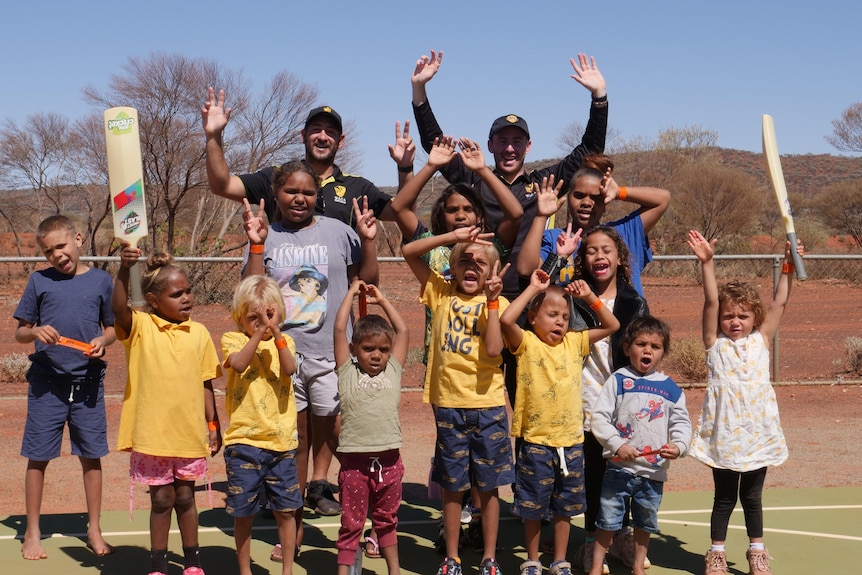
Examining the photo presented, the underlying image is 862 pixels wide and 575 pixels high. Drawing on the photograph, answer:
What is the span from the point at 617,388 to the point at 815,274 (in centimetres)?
2198

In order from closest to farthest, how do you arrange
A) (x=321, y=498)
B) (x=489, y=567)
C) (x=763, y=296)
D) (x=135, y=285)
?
1. (x=135, y=285)
2. (x=489, y=567)
3. (x=321, y=498)
4. (x=763, y=296)

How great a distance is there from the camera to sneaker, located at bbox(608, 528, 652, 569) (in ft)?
18.0

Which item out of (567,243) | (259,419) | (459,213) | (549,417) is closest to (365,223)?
(459,213)

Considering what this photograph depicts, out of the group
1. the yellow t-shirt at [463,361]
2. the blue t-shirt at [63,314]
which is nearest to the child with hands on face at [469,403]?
the yellow t-shirt at [463,361]

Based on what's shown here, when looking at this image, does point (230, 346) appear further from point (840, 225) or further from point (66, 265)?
point (840, 225)

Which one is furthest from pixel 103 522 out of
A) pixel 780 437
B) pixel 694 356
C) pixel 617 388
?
pixel 694 356

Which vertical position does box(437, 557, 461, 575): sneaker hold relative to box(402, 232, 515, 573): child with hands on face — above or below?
below

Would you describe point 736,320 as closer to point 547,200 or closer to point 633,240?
point 633,240

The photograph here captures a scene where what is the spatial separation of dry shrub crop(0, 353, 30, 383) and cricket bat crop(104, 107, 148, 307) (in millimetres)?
8754

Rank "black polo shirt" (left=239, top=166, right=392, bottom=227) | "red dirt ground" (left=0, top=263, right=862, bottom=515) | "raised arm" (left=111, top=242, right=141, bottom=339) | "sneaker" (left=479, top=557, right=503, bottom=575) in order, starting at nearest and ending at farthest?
"raised arm" (left=111, top=242, right=141, bottom=339), "sneaker" (left=479, top=557, right=503, bottom=575), "black polo shirt" (left=239, top=166, right=392, bottom=227), "red dirt ground" (left=0, top=263, right=862, bottom=515)

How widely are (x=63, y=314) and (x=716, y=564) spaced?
150 inches

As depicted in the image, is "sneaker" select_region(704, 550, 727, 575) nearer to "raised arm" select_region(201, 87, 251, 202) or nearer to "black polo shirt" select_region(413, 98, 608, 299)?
"black polo shirt" select_region(413, 98, 608, 299)

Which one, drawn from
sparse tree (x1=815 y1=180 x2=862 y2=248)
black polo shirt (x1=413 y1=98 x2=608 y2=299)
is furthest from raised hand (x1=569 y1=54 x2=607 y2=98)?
sparse tree (x1=815 y1=180 x2=862 y2=248)

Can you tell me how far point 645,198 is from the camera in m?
5.58
